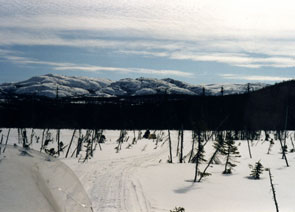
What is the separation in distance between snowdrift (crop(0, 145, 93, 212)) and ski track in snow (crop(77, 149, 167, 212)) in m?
6.20

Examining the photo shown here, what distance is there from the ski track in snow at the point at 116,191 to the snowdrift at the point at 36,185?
244 inches


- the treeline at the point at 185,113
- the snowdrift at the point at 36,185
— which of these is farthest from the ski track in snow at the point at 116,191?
the treeline at the point at 185,113

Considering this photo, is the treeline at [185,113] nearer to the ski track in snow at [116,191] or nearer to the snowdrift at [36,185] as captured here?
the ski track in snow at [116,191]

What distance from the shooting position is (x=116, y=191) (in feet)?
41.8

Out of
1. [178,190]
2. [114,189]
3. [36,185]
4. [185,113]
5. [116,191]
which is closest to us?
[36,185]

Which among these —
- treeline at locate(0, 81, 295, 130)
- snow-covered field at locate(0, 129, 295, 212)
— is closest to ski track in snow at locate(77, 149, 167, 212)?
snow-covered field at locate(0, 129, 295, 212)

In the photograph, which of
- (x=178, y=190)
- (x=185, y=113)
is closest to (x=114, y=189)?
(x=178, y=190)

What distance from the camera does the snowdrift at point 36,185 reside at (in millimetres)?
2998

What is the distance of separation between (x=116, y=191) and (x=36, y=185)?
9.67 m

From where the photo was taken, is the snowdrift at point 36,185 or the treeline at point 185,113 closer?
the snowdrift at point 36,185

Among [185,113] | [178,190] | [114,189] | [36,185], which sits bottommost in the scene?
[185,113]

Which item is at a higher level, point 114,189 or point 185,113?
point 114,189

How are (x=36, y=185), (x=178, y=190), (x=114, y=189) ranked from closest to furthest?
1. (x=36, y=185)
2. (x=114, y=189)
3. (x=178, y=190)

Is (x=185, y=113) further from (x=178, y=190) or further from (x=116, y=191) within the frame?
(x=116, y=191)
